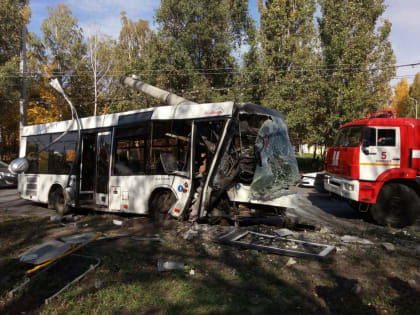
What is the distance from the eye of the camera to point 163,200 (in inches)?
303

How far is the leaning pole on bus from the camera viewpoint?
9742 mm

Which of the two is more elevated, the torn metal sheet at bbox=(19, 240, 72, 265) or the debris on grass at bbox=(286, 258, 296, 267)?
the torn metal sheet at bbox=(19, 240, 72, 265)

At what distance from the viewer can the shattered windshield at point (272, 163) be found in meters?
6.46

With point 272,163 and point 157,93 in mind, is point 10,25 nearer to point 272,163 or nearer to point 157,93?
point 157,93

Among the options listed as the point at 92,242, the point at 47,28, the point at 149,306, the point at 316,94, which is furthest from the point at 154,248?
the point at 47,28

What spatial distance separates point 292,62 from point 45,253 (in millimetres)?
20044

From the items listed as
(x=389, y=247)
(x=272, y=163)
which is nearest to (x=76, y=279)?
(x=272, y=163)

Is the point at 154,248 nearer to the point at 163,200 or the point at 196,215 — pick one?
the point at 196,215

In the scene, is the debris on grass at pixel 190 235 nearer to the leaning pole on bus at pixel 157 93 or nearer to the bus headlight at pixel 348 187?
the leaning pole on bus at pixel 157 93

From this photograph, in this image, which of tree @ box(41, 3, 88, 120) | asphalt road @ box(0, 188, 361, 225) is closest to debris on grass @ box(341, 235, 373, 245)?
asphalt road @ box(0, 188, 361, 225)

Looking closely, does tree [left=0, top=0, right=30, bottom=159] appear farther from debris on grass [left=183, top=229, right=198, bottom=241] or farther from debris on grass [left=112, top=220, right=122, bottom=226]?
debris on grass [left=183, top=229, right=198, bottom=241]

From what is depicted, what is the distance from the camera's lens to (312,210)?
10.2m

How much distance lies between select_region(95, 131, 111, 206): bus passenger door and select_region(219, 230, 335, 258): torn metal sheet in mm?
4380

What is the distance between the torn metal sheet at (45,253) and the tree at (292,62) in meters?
16.4
